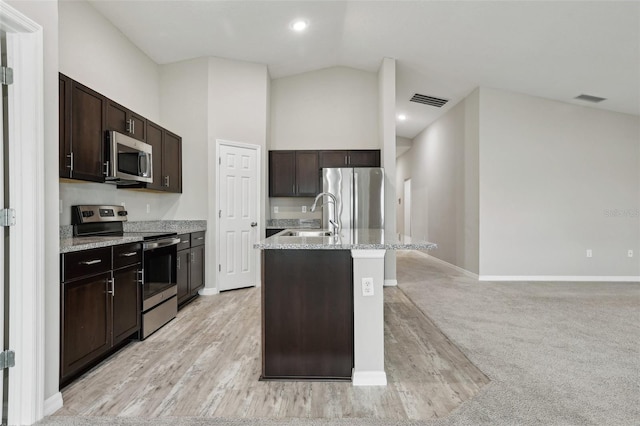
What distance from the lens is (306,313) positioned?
2168 millimetres

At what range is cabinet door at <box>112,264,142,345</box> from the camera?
2.48m

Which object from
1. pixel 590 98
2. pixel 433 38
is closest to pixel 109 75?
pixel 433 38

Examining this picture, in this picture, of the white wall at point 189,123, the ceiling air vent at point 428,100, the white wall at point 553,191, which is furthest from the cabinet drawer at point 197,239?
the ceiling air vent at point 428,100

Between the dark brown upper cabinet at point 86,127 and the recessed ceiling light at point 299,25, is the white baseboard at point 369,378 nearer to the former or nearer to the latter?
the dark brown upper cabinet at point 86,127

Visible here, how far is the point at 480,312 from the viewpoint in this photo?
11.9ft

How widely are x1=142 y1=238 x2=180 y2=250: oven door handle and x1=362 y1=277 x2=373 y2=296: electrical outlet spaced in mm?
1946

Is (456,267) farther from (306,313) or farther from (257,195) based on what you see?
(306,313)

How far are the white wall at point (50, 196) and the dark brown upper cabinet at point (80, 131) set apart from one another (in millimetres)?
636

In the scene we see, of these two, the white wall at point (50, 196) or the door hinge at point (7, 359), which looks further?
the white wall at point (50, 196)

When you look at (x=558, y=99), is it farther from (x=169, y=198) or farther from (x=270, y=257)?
(x=169, y=198)

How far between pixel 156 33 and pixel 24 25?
265 cm

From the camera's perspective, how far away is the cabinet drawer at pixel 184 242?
371 cm

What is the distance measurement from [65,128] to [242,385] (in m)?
2.19

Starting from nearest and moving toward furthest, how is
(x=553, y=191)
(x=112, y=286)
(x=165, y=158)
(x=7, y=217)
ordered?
1. (x=7, y=217)
2. (x=112, y=286)
3. (x=165, y=158)
4. (x=553, y=191)
